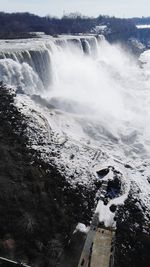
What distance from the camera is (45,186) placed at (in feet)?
83.7

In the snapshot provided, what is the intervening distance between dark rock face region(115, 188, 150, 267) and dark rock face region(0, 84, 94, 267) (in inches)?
94.3

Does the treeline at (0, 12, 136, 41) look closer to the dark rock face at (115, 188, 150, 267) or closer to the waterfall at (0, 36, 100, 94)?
the waterfall at (0, 36, 100, 94)

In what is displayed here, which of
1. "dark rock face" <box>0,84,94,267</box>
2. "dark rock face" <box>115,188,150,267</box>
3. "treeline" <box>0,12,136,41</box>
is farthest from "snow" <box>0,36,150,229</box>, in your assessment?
"treeline" <box>0,12,136,41</box>

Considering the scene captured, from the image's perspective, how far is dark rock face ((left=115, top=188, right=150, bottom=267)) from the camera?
21109 millimetres

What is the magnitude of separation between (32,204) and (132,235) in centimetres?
664

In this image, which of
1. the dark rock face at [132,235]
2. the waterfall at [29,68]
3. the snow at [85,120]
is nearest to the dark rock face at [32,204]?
the snow at [85,120]

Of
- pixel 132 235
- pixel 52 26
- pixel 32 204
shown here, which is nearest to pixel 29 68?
pixel 32 204

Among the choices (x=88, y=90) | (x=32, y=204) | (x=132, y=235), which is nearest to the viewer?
(x=132, y=235)

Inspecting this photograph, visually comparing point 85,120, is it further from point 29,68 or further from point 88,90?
point 88,90

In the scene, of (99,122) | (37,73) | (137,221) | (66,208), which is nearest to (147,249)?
(137,221)

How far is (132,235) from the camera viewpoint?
22922 millimetres

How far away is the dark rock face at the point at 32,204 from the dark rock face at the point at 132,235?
94.3 inches

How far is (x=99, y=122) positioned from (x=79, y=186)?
1295cm

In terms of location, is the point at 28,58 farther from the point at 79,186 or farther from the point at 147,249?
the point at 147,249
